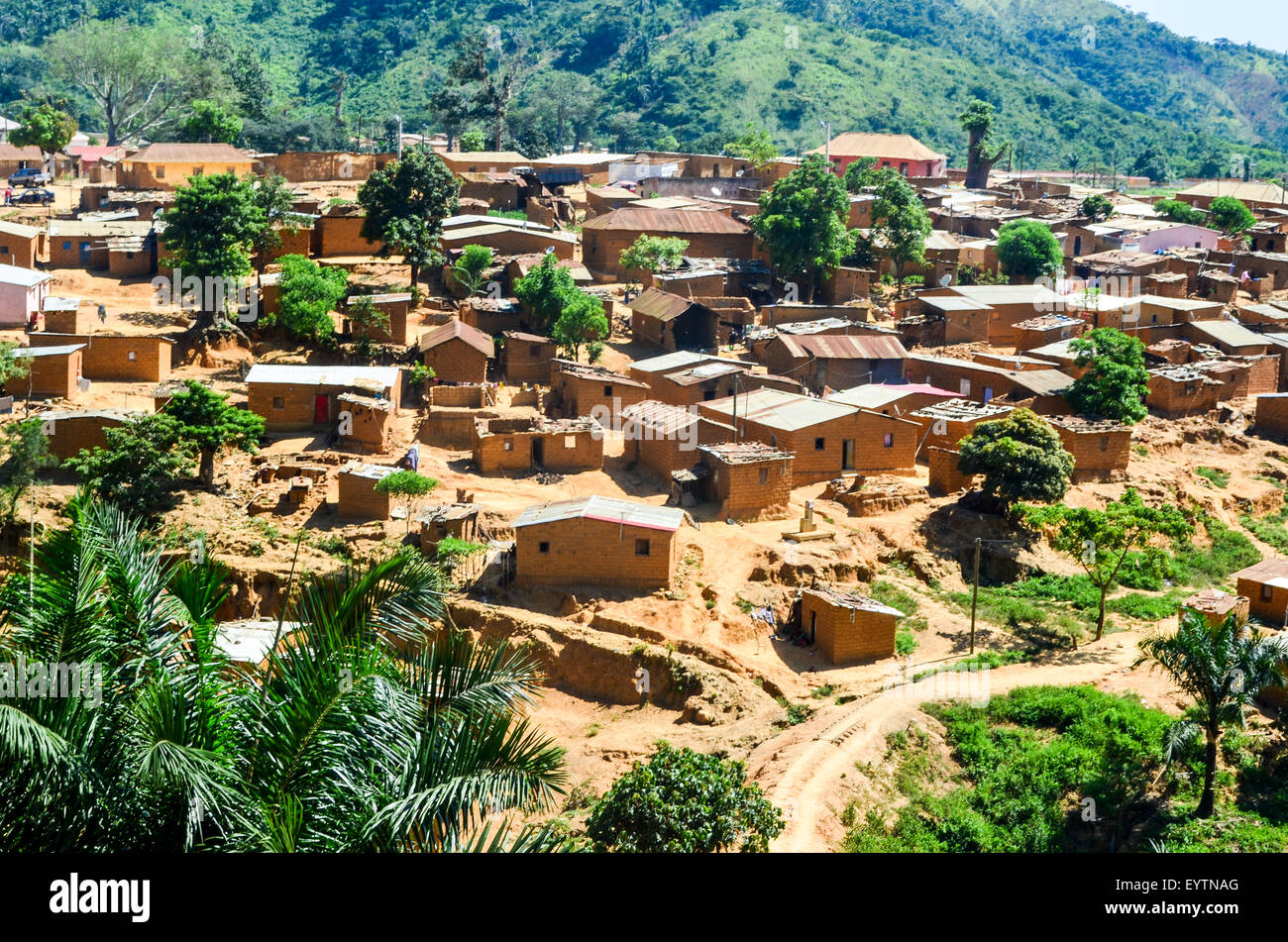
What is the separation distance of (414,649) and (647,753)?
13865mm

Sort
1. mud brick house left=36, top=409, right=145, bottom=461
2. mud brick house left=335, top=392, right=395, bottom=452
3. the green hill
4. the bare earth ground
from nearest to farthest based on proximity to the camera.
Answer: the bare earth ground < mud brick house left=36, top=409, right=145, bottom=461 < mud brick house left=335, top=392, right=395, bottom=452 < the green hill

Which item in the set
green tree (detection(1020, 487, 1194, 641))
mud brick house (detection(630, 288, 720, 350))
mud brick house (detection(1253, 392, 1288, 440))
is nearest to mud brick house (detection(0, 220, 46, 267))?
mud brick house (detection(630, 288, 720, 350))

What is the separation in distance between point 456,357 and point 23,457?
38.3ft

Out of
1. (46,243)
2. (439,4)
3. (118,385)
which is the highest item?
(439,4)

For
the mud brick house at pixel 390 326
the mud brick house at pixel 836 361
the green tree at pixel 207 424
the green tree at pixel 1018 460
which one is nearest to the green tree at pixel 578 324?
the mud brick house at pixel 390 326

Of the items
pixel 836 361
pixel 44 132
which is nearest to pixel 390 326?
pixel 836 361

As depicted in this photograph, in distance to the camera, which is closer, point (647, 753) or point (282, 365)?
point (647, 753)

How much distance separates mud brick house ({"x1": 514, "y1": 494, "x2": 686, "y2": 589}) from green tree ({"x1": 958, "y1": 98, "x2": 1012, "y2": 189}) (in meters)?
51.5

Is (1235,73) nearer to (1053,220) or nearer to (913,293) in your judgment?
(1053,220)

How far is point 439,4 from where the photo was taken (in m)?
110

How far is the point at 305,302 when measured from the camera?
3862cm

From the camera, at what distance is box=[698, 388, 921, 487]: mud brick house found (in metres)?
34.2

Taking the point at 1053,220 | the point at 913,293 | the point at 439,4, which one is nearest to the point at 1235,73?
the point at 439,4

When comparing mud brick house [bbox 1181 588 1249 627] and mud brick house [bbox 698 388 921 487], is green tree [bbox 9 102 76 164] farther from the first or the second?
mud brick house [bbox 1181 588 1249 627]
